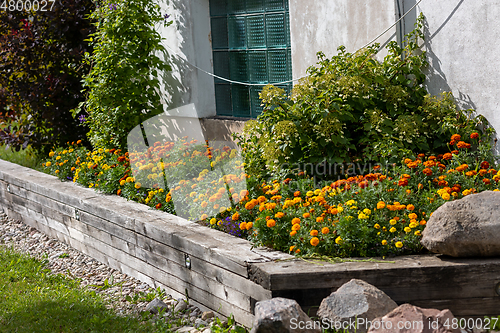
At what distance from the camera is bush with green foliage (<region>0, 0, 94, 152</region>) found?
6.84 m

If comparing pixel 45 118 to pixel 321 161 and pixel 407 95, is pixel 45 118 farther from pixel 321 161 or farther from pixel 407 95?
pixel 407 95

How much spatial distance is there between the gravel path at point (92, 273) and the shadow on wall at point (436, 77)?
2.87 m

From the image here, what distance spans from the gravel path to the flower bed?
0.70 metres

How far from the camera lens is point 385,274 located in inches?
114

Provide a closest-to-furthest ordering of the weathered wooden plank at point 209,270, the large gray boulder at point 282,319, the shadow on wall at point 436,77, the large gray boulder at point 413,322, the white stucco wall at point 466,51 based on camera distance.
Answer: the large gray boulder at point 413,322 → the large gray boulder at point 282,319 → the weathered wooden plank at point 209,270 → the white stucco wall at point 466,51 → the shadow on wall at point 436,77

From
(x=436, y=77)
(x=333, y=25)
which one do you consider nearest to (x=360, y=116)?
(x=436, y=77)

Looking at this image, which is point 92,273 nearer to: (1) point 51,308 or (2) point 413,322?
(1) point 51,308

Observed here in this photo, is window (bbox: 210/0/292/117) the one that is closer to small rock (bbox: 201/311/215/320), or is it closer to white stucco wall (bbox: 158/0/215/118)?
white stucco wall (bbox: 158/0/215/118)

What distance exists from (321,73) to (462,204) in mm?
2186

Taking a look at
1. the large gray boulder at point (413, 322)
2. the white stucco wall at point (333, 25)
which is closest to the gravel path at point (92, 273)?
the large gray boulder at point (413, 322)

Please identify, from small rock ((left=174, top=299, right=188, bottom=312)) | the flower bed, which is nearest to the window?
the flower bed

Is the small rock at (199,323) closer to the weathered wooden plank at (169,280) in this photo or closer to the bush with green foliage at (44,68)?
the weathered wooden plank at (169,280)

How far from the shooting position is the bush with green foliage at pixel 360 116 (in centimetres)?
420

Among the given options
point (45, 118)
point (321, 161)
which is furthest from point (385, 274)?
point (45, 118)
